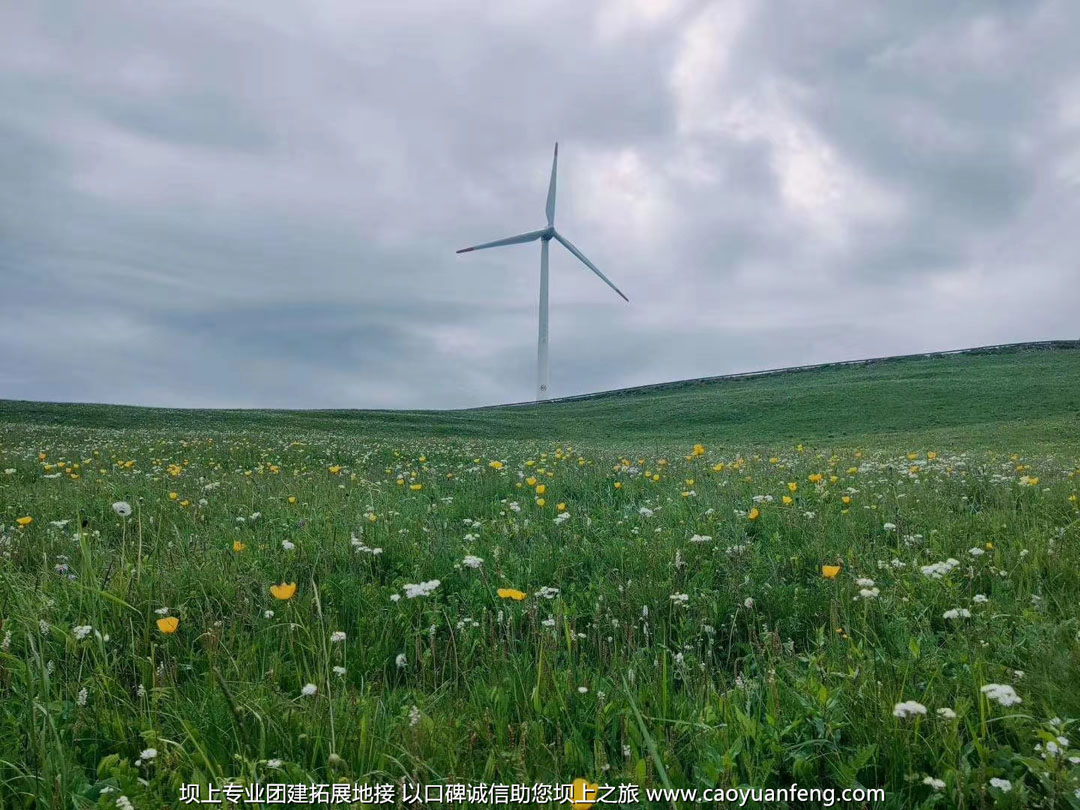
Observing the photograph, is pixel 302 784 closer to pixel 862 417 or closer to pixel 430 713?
pixel 430 713

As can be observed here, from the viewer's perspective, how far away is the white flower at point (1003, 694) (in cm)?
245

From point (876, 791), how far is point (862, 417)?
4715 centimetres

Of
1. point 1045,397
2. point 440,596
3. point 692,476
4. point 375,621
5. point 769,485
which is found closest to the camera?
point 375,621

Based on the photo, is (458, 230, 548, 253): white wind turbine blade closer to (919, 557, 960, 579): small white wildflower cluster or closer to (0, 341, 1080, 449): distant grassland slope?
(0, 341, 1080, 449): distant grassland slope

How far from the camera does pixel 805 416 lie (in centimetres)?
4738

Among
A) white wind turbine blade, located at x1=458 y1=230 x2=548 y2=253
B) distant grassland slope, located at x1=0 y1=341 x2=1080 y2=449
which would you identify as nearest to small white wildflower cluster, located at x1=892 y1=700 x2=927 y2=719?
distant grassland slope, located at x1=0 y1=341 x2=1080 y2=449

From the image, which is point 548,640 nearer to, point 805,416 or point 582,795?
point 582,795

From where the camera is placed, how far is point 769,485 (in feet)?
27.7

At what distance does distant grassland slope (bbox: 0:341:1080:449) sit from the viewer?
36281 mm

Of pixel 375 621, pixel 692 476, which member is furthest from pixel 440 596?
pixel 692 476

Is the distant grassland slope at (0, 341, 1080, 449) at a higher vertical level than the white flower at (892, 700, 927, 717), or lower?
higher

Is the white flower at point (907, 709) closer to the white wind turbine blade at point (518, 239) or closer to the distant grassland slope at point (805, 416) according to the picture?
the distant grassland slope at point (805, 416)

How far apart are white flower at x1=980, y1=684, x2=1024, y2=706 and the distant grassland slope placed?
27.9 m

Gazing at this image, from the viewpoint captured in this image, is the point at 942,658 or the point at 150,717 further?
the point at 942,658
